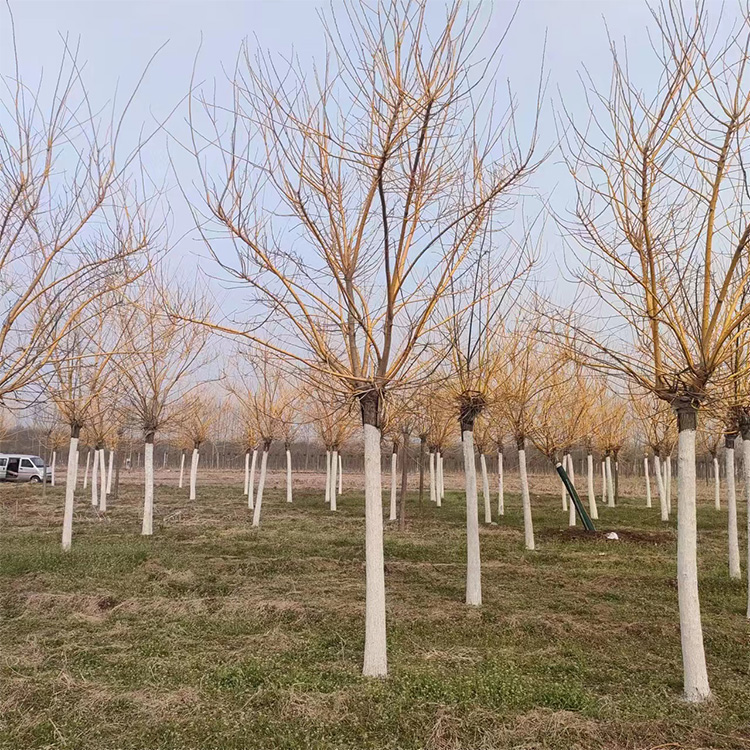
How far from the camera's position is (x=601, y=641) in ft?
19.5

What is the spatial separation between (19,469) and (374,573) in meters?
32.7

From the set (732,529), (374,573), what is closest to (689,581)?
(374,573)

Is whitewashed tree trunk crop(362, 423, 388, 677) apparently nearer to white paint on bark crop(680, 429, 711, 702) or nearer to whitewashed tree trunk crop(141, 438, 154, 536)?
white paint on bark crop(680, 429, 711, 702)

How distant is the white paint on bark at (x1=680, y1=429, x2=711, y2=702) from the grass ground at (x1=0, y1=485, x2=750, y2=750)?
0.61 feet

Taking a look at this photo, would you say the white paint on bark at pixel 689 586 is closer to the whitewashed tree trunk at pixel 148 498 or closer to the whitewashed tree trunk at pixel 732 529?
the whitewashed tree trunk at pixel 732 529

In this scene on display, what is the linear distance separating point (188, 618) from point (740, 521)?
17108mm

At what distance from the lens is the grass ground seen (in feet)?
12.7

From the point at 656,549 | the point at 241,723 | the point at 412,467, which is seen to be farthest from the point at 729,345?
the point at 412,467

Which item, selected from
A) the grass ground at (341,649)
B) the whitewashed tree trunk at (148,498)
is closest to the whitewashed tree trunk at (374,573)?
the grass ground at (341,649)

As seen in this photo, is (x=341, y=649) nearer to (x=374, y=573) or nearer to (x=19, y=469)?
(x=374, y=573)

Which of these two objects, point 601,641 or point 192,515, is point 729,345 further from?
point 192,515

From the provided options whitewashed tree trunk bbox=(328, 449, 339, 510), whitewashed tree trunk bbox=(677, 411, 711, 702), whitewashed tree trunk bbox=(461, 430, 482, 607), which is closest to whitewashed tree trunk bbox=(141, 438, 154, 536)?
whitewashed tree trunk bbox=(328, 449, 339, 510)

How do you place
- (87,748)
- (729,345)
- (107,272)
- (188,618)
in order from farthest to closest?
1. (188,618)
2. (107,272)
3. (729,345)
4. (87,748)

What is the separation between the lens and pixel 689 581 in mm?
4520
